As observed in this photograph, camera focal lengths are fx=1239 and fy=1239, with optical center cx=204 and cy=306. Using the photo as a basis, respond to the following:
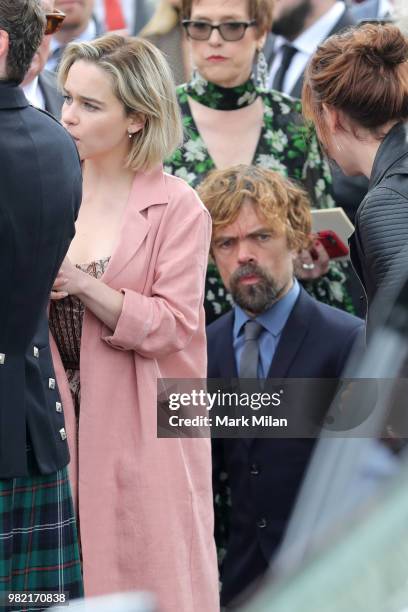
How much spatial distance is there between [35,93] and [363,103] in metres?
1.79

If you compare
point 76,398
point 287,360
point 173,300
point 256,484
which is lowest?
point 256,484

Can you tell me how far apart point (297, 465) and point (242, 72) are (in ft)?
5.23

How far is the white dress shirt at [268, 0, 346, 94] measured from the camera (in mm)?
5738

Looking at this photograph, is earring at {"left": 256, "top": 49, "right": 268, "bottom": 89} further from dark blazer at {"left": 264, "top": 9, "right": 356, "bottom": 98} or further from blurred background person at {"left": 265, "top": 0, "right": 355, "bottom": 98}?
blurred background person at {"left": 265, "top": 0, "right": 355, "bottom": 98}

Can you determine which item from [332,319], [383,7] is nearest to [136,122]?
[332,319]

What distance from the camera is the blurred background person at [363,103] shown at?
11.0 ft

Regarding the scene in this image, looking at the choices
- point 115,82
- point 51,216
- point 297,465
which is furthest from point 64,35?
point 51,216

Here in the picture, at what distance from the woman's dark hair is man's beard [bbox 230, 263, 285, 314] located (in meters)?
0.96

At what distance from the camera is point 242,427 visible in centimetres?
420

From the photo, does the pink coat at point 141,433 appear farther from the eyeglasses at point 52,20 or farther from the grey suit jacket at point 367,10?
the grey suit jacket at point 367,10

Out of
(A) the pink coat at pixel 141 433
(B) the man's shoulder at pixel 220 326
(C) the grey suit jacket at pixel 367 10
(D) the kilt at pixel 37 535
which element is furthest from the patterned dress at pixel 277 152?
(C) the grey suit jacket at pixel 367 10

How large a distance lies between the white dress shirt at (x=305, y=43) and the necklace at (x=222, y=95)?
87 cm

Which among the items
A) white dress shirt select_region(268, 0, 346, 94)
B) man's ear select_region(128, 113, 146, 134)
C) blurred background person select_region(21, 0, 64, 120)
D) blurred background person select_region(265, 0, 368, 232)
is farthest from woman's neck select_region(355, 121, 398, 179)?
white dress shirt select_region(268, 0, 346, 94)

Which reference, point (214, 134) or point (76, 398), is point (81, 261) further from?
point (214, 134)
